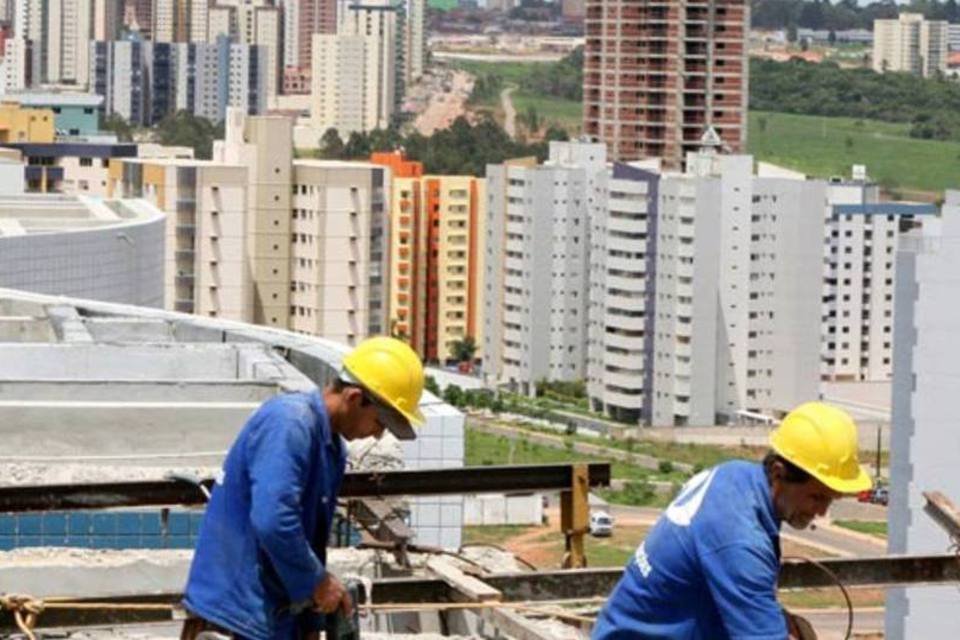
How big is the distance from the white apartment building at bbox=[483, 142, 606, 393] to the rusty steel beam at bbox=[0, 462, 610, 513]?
42093mm

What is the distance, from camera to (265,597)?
342cm

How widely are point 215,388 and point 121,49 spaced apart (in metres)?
83.9

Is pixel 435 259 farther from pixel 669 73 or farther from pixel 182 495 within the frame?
pixel 182 495

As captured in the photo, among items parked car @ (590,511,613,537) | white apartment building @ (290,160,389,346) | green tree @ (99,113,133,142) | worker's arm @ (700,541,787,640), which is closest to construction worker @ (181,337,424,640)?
worker's arm @ (700,541,787,640)

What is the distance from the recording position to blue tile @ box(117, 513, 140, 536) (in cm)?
638

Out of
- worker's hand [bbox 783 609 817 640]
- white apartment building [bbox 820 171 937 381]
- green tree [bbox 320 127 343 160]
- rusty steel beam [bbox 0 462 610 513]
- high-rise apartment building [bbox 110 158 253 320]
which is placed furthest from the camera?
green tree [bbox 320 127 343 160]

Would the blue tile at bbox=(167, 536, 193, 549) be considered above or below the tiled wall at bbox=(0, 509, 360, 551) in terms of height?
below

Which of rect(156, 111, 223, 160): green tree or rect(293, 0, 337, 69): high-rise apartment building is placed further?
rect(293, 0, 337, 69): high-rise apartment building

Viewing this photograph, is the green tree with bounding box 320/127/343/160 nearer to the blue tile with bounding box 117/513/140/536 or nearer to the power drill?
the blue tile with bounding box 117/513/140/536

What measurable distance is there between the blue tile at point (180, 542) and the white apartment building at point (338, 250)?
1366 inches

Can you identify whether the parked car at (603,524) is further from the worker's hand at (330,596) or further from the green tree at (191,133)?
the green tree at (191,133)

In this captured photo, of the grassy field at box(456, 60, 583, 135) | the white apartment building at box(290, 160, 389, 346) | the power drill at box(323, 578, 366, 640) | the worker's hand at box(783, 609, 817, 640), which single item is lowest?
the white apartment building at box(290, 160, 389, 346)

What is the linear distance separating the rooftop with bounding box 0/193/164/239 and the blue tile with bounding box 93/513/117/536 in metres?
9.08

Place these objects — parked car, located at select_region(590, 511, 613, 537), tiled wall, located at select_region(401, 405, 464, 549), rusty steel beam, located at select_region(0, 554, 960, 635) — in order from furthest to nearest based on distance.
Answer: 1. parked car, located at select_region(590, 511, 613, 537)
2. tiled wall, located at select_region(401, 405, 464, 549)
3. rusty steel beam, located at select_region(0, 554, 960, 635)
